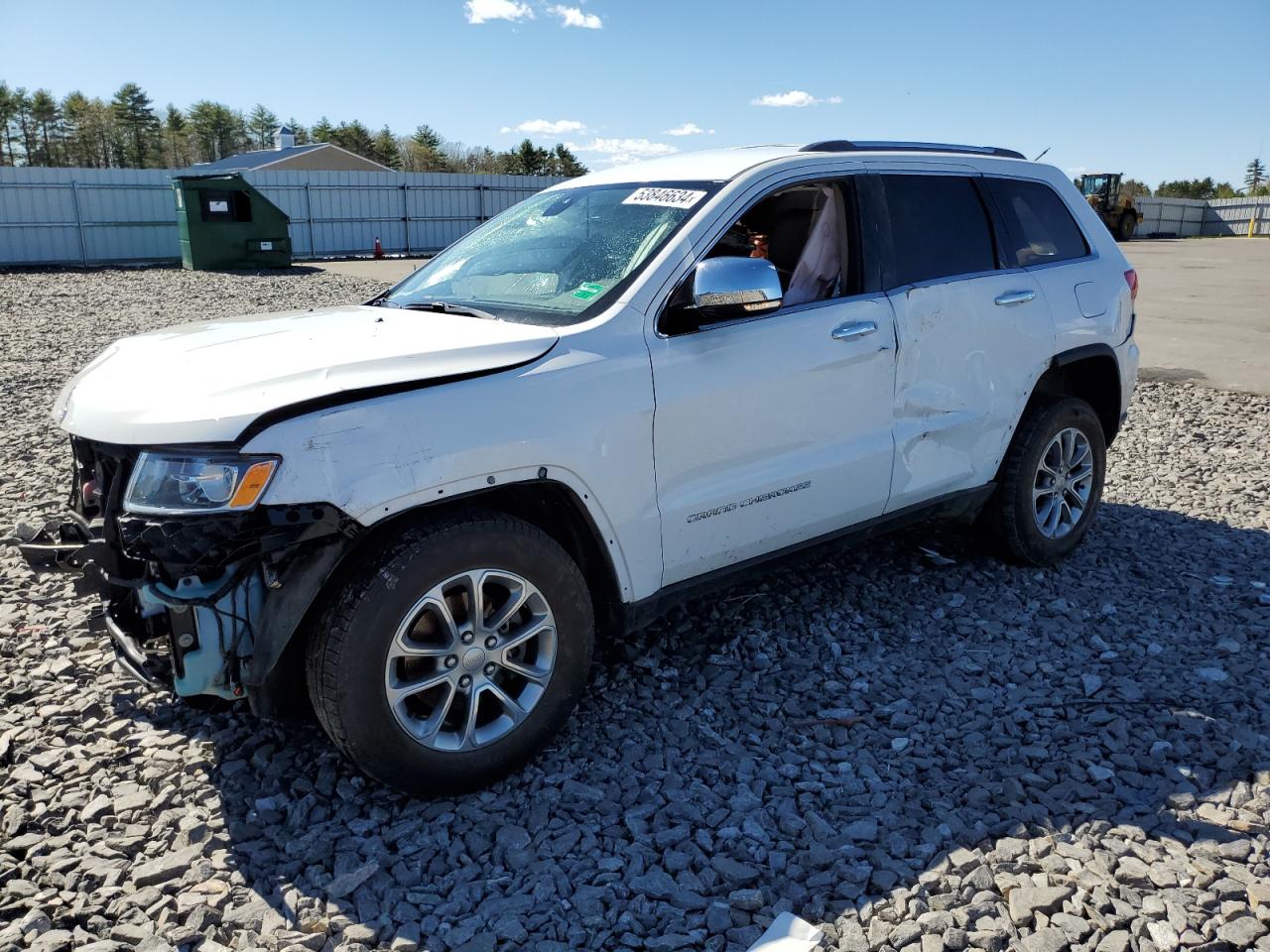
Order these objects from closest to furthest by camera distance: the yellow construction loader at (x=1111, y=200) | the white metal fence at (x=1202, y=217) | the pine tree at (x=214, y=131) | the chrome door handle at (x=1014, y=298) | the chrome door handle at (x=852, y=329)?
the chrome door handle at (x=852, y=329), the chrome door handle at (x=1014, y=298), the yellow construction loader at (x=1111, y=200), the white metal fence at (x=1202, y=217), the pine tree at (x=214, y=131)

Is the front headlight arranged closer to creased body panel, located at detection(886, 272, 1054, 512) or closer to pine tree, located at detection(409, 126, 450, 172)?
creased body panel, located at detection(886, 272, 1054, 512)

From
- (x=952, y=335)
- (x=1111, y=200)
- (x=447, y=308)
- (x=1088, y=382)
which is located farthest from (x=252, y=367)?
(x=1111, y=200)

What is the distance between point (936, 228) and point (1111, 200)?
4092cm

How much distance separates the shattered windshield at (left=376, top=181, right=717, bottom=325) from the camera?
3.35 meters

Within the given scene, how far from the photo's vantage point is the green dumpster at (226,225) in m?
21.2

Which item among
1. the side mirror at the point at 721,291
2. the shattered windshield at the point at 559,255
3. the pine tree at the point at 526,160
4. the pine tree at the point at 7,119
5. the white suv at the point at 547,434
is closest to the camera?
the white suv at the point at 547,434

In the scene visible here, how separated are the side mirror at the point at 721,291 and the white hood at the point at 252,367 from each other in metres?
0.48

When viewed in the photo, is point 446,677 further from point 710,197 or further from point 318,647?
point 710,197

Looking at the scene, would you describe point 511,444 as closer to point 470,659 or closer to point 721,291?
point 470,659

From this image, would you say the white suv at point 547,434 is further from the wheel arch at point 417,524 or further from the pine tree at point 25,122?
the pine tree at point 25,122

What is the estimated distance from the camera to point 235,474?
8.18 feet

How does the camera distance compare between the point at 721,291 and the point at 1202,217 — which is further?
the point at 1202,217

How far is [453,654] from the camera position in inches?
113

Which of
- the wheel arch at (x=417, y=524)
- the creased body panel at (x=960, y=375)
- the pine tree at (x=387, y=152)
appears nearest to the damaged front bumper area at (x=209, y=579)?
the wheel arch at (x=417, y=524)
